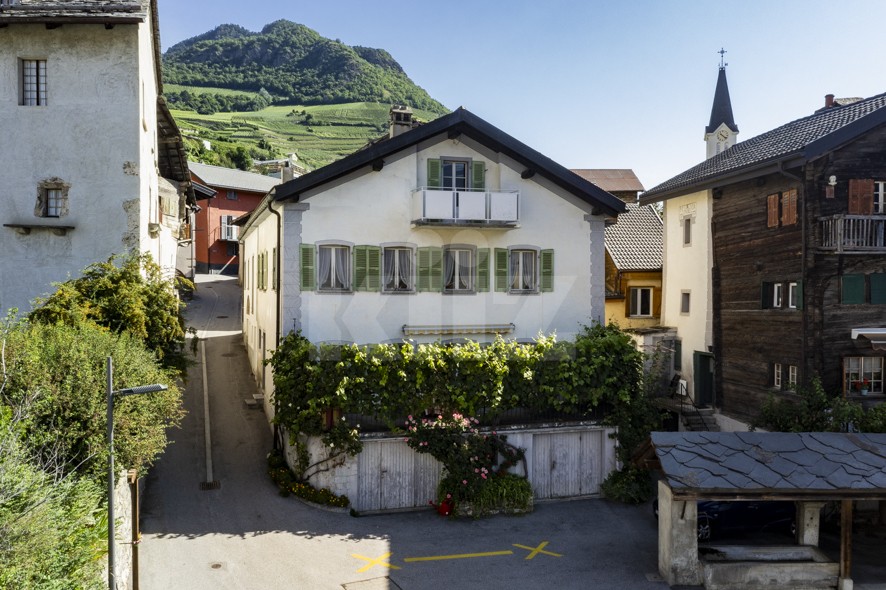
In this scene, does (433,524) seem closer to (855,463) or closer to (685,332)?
(855,463)

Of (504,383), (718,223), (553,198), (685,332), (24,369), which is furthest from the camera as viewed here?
(685,332)

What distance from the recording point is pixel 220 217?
52344 millimetres

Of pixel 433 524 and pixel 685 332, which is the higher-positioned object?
pixel 685 332

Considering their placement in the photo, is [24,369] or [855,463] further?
[855,463]

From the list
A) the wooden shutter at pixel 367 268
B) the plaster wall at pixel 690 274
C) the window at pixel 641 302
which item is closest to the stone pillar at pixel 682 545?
the wooden shutter at pixel 367 268

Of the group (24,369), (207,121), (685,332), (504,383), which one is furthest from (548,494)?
(207,121)

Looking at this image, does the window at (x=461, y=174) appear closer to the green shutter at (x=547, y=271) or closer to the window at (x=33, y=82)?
the green shutter at (x=547, y=271)

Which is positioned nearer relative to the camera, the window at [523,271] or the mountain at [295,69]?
the window at [523,271]

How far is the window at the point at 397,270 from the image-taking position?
21.2m

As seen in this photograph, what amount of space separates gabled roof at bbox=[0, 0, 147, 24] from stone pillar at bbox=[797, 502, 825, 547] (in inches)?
801

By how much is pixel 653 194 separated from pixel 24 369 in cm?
2444

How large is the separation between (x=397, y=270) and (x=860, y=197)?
14.4 metres

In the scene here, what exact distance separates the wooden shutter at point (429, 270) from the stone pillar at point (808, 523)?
11257mm

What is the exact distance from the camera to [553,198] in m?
22.7
